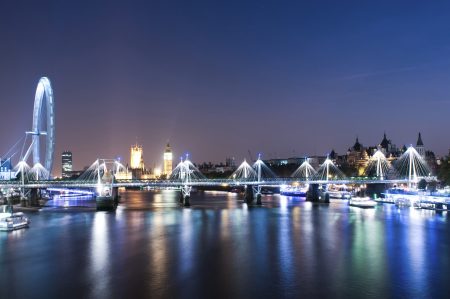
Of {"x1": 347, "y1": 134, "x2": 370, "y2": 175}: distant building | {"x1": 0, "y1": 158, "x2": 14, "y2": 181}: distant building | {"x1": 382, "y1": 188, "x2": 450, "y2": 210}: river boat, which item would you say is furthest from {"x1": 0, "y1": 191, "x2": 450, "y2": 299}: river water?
{"x1": 347, "y1": 134, "x2": 370, "y2": 175}: distant building

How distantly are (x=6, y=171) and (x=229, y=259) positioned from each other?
6498cm

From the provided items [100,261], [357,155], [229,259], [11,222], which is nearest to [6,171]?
[11,222]

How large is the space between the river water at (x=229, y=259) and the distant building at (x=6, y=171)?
130ft

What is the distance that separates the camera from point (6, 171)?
277 ft

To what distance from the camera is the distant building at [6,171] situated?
271ft

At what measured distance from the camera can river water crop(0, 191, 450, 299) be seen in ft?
73.8

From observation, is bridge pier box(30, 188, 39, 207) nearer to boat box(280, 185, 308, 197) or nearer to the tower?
boat box(280, 185, 308, 197)

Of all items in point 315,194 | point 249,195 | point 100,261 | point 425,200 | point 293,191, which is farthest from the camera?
point 293,191

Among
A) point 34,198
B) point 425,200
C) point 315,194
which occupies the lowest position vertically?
point 425,200

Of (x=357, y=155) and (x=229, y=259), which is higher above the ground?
(x=357, y=155)

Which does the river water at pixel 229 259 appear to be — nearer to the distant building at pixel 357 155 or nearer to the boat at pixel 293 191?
the boat at pixel 293 191

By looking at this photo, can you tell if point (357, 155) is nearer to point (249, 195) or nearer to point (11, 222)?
point (249, 195)

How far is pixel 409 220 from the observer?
156 ft

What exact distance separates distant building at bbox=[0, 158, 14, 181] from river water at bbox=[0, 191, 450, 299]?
39746 mm
